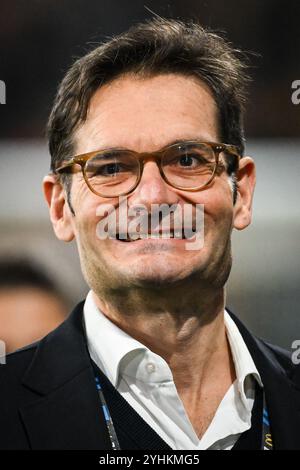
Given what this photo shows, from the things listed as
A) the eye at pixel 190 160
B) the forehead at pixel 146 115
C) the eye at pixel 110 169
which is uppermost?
the forehead at pixel 146 115

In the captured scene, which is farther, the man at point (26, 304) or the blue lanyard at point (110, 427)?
the man at point (26, 304)

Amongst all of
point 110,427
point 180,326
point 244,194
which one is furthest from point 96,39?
point 110,427

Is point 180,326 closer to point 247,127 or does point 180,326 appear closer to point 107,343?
point 107,343

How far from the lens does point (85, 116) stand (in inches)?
33.0

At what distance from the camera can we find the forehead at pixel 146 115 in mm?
798

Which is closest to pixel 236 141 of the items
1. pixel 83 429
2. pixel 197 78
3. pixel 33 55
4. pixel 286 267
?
pixel 197 78

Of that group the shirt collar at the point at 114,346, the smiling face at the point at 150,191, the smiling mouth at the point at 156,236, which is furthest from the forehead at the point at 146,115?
the shirt collar at the point at 114,346

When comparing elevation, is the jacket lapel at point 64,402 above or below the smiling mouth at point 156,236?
below

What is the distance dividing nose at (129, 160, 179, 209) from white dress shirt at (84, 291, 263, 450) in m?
0.17

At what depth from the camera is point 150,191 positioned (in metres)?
0.78

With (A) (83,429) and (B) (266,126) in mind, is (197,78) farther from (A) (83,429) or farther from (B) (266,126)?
(A) (83,429)

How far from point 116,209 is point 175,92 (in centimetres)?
17

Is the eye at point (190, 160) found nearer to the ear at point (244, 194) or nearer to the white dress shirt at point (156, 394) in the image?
the ear at point (244, 194)

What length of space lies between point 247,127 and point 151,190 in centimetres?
25
